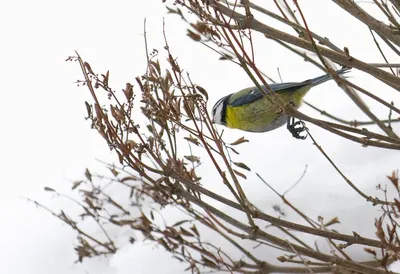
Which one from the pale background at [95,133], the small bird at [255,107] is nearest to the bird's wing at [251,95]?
the small bird at [255,107]

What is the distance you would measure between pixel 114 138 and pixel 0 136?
373 cm

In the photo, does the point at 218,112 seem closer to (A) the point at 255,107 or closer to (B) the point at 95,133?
(A) the point at 255,107

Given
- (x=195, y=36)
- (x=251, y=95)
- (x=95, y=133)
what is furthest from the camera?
(x=95, y=133)

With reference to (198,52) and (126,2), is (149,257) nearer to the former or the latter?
(198,52)

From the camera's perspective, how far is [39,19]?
6.54 m

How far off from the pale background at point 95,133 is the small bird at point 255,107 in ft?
1.16

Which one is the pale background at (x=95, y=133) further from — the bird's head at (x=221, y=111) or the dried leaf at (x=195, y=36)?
the dried leaf at (x=195, y=36)

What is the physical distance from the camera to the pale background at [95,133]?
3666mm

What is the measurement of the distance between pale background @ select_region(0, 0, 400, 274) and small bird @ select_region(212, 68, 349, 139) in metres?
0.35

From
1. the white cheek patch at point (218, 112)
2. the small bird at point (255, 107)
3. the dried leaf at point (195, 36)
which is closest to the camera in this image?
the dried leaf at point (195, 36)

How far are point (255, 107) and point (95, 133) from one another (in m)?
1.85

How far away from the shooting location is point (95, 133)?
513 cm

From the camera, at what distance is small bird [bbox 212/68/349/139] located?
3633mm

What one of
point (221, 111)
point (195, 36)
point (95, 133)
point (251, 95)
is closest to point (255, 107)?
point (251, 95)
